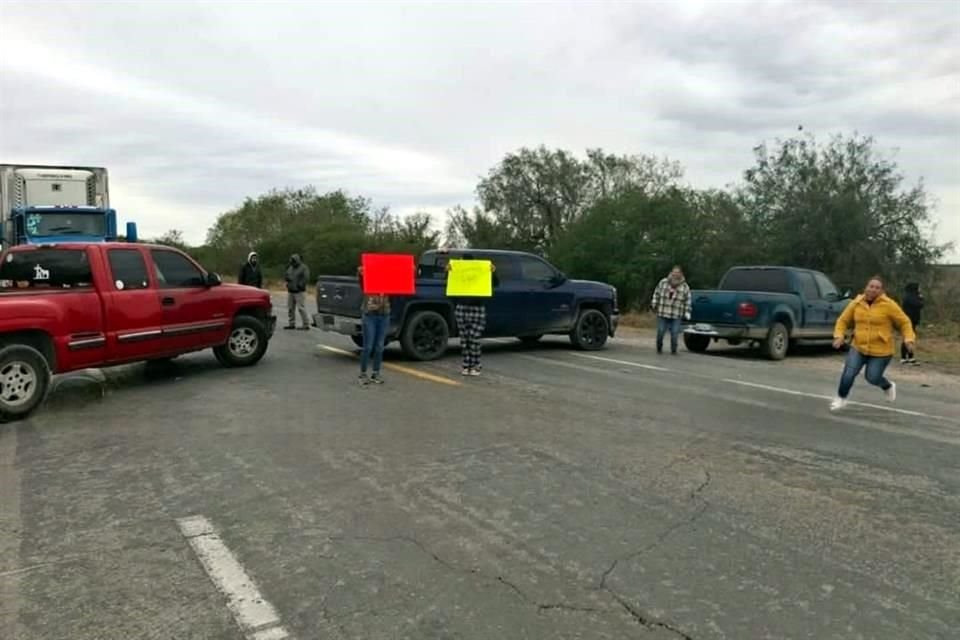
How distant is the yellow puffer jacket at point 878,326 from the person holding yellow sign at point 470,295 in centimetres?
464

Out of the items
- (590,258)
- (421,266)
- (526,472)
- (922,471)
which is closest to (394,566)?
(526,472)

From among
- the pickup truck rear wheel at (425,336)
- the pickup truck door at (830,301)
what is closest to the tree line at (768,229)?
the pickup truck door at (830,301)

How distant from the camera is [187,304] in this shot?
10.7m

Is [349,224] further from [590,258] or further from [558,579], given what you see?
[558,579]

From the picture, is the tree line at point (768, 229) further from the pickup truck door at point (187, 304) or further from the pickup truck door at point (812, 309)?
the pickup truck door at point (187, 304)

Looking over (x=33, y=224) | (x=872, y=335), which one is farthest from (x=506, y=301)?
(x=33, y=224)

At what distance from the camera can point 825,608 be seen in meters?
3.75

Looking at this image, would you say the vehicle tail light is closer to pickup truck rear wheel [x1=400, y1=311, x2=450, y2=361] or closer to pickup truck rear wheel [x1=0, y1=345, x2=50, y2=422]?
pickup truck rear wheel [x1=400, y1=311, x2=450, y2=361]

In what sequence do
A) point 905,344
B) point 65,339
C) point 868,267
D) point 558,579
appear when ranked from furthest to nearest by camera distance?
1. point 868,267
2. point 905,344
3. point 65,339
4. point 558,579

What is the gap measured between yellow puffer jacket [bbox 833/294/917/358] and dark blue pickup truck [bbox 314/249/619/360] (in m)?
5.68

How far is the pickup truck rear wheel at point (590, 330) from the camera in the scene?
15258 mm

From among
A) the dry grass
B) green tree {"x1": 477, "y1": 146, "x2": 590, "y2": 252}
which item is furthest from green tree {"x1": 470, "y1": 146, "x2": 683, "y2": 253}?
the dry grass

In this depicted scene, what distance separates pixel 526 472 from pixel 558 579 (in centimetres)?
200

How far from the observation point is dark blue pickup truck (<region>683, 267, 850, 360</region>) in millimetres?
15055
